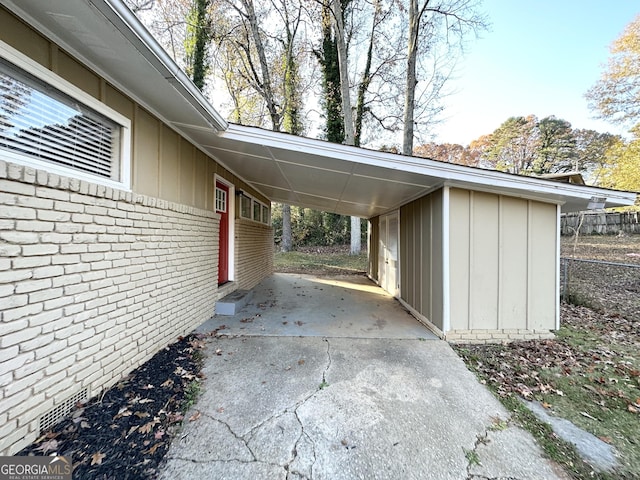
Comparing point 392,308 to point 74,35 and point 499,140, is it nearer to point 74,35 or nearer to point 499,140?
point 74,35

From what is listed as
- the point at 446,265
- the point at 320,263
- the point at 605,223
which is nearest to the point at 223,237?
the point at 446,265

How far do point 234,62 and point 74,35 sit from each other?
13.2 meters

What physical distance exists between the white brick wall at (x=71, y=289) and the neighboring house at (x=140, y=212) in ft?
0.04

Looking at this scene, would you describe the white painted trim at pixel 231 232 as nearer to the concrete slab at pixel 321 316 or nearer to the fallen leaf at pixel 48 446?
the concrete slab at pixel 321 316

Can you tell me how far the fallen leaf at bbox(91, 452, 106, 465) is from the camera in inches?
69.7

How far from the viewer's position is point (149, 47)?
6.70ft

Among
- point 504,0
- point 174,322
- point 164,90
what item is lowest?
point 174,322

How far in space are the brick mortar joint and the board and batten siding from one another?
4234 mm

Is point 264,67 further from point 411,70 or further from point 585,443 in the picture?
point 585,443

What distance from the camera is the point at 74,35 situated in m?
2.02

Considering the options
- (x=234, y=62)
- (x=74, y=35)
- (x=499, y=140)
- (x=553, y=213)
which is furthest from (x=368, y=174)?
(x=499, y=140)

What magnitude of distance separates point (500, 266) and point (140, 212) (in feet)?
17.1

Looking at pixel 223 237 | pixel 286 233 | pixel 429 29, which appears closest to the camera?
pixel 223 237

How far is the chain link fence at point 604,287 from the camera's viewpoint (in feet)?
18.7
